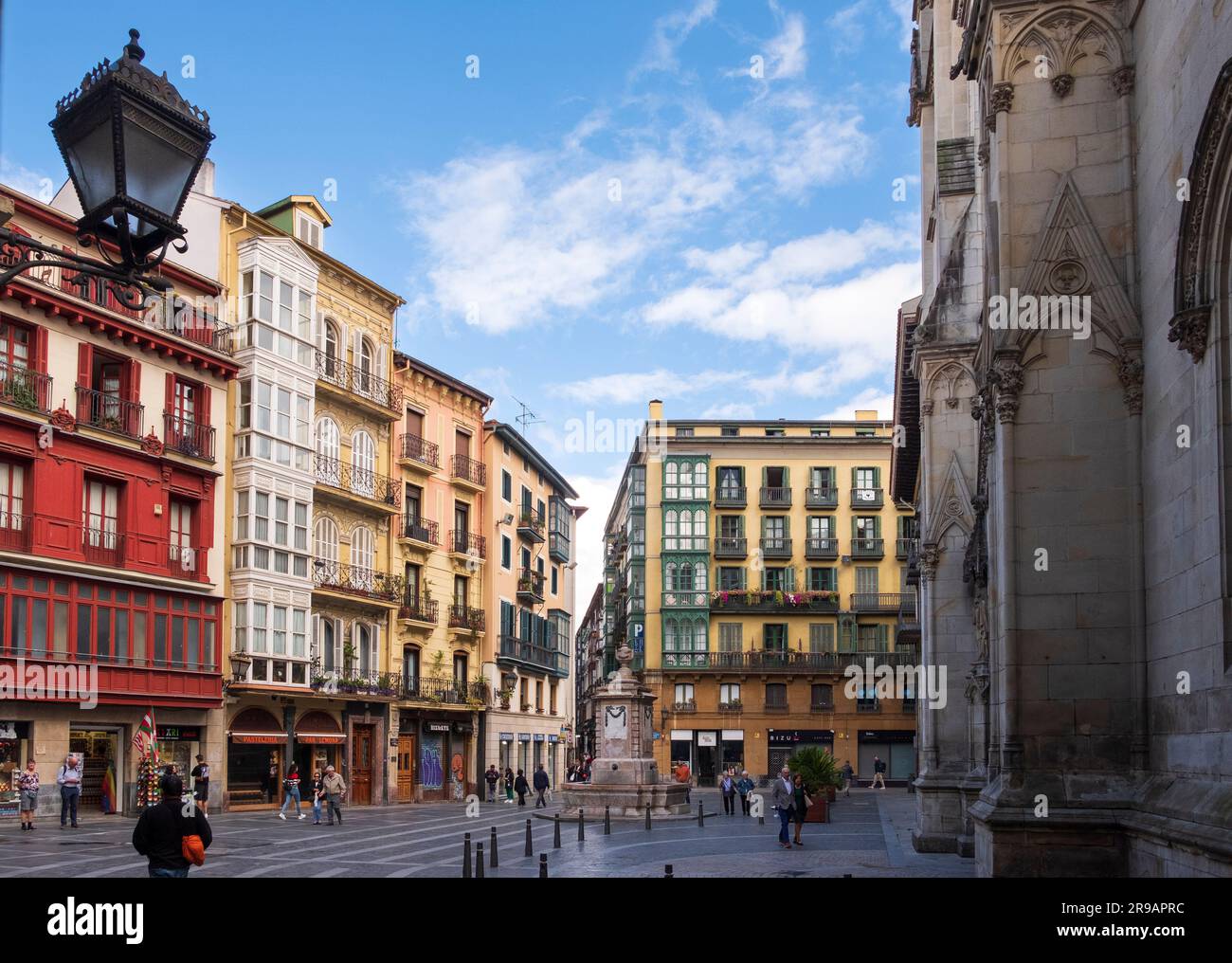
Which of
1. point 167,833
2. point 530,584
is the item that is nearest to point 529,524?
point 530,584

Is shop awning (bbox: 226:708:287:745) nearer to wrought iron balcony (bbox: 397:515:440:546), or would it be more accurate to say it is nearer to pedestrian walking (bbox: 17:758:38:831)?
→ pedestrian walking (bbox: 17:758:38:831)

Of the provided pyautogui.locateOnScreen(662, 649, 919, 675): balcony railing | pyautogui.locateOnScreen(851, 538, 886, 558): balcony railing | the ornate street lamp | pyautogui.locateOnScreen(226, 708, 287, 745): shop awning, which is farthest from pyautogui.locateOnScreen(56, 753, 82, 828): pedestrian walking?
pyautogui.locateOnScreen(851, 538, 886, 558): balcony railing

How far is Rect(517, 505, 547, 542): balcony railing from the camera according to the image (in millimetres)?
65825

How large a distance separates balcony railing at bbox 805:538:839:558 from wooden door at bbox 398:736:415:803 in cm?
3681

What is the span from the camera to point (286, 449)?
44250 mm

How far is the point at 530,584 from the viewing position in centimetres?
6631

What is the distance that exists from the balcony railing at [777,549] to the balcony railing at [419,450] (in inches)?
1268

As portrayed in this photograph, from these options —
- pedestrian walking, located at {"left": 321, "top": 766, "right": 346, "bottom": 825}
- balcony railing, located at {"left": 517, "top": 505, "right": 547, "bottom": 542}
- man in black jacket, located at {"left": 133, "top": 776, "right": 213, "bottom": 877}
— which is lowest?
pedestrian walking, located at {"left": 321, "top": 766, "right": 346, "bottom": 825}

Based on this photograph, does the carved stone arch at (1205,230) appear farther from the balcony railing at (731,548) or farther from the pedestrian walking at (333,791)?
the balcony railing at (731,548)

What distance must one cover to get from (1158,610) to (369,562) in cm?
4123

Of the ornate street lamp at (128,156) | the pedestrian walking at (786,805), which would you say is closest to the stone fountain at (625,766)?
the pedestrian walking at (786,805)

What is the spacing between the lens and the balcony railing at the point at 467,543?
188ft
